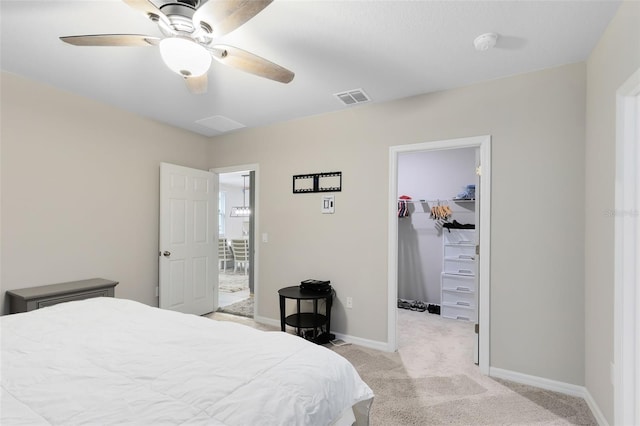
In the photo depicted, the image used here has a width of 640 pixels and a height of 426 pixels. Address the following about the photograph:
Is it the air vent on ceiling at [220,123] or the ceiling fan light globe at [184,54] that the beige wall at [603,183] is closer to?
the ceiling fan light globe at [184,54]

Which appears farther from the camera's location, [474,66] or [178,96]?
[178,96]

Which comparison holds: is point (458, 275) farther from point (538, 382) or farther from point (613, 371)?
point (613, 371)

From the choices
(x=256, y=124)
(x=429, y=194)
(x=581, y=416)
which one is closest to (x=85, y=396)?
(x=581, y=416)

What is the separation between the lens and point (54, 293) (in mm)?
2660

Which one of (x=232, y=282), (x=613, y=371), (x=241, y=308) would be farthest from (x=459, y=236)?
(x=232, y=282)

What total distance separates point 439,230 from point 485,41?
310 cm

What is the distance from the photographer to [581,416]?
208 centimetres

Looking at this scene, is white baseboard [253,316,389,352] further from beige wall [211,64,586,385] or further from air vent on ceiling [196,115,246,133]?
air vent on ceiling [196,115,246,133]

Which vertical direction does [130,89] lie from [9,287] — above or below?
above

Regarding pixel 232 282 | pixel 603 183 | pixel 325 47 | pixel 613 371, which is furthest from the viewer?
pixel 232 282

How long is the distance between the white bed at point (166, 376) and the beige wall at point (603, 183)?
5.32ft

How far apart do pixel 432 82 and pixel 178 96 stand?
2410 mm

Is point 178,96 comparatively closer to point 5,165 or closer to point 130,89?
point 130,89

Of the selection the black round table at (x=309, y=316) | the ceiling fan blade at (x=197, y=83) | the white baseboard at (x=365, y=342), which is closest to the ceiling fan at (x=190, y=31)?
the ceiling fan blade at (x=197, y=83)
